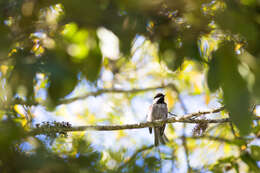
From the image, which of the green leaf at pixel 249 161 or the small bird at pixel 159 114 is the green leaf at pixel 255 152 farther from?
the small bird at pixel 159 114

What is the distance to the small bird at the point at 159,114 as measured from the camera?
4.52 m

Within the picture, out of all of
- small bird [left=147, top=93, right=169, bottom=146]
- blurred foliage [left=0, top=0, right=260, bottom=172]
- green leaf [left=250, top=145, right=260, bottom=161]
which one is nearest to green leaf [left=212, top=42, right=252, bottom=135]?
blurred foliage [left=0, top=0, right=260, bottom=172]

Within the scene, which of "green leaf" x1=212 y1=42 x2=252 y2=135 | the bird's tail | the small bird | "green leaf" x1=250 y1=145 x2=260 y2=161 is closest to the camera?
"green leaf" x1=212 y1=42 x2=252 y2=135

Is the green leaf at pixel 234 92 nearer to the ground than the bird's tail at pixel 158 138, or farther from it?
farther from it

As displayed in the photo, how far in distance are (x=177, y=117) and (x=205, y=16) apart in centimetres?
192

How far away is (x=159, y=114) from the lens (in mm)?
4762

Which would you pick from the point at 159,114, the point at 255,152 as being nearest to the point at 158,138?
the point at 159,114

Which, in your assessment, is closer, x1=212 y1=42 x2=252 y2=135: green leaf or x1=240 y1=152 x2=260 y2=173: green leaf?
x1=212 y1=42 x2=252 y2=135: green leaf

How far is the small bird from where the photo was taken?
4.52 m

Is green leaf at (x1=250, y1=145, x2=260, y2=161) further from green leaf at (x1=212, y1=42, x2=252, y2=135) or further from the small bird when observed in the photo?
the small bird

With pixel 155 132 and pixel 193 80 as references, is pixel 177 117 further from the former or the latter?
pixel 193 80

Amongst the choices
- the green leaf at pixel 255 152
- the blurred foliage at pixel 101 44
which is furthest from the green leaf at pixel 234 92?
the green leaf at pixel 255 152

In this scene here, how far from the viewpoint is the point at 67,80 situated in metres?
0.80

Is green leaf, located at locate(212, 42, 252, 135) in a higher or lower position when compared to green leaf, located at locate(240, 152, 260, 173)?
higher
